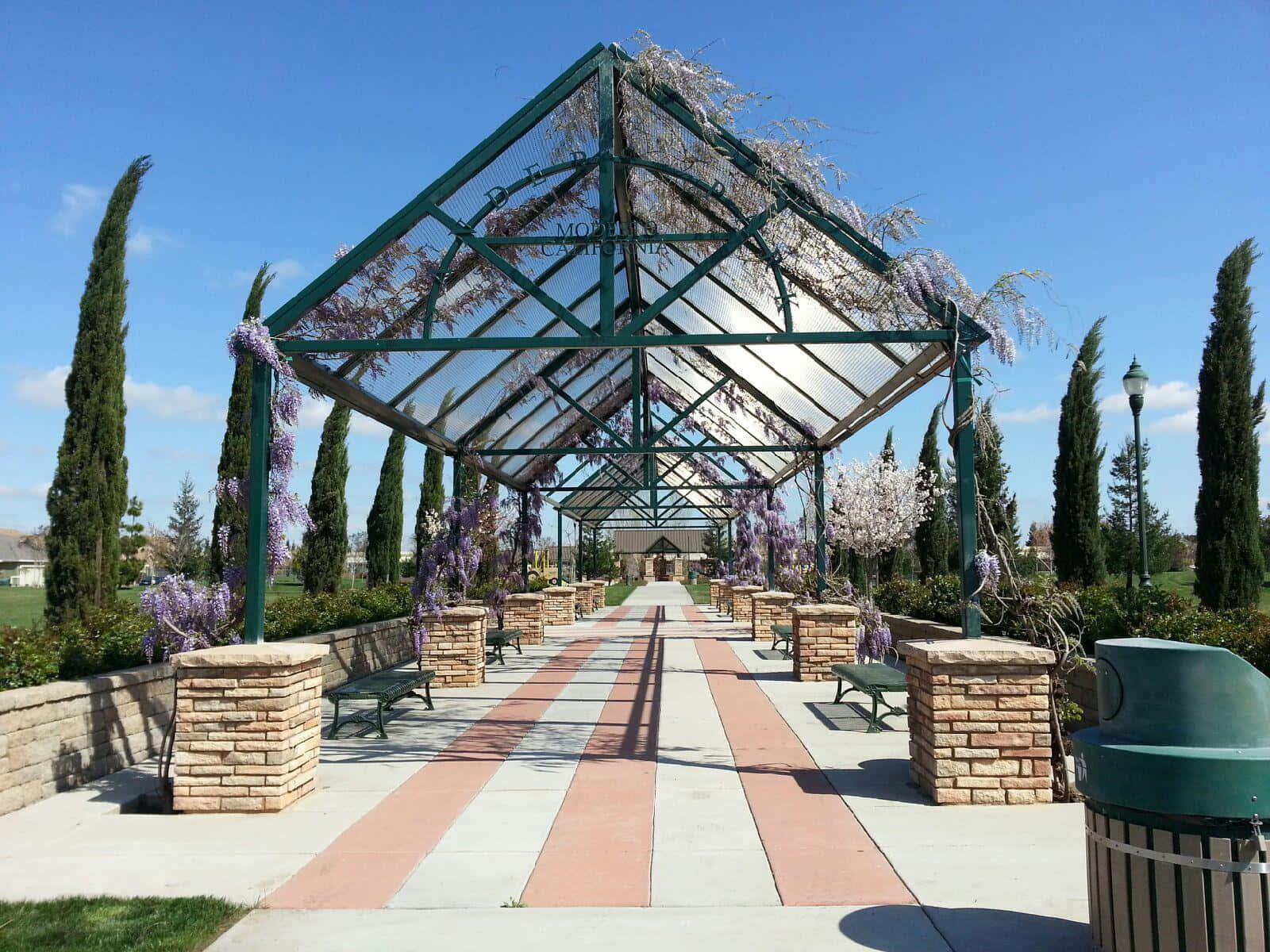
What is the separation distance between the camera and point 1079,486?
19578 mm

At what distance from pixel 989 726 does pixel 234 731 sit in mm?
4460

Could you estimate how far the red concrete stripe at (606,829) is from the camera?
4.07 m

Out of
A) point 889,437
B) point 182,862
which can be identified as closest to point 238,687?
point 182,862

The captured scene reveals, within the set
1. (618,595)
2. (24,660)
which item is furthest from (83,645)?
(618,595)

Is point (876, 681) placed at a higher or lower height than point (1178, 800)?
lower

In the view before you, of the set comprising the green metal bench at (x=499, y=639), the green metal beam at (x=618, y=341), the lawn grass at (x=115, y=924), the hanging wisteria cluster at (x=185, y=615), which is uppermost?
the green metal beam at (x=618, y=341)

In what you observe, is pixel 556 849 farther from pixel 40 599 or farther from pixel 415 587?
pixel 40 599

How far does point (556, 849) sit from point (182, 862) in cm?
180

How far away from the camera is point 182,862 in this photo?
4512mm

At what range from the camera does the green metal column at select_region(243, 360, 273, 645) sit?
631 centimetres

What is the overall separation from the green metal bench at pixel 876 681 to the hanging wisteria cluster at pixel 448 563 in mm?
5421

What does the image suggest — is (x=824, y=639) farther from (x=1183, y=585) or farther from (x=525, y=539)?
(x=1183, y=585)

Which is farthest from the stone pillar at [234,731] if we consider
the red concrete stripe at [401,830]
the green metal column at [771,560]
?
the green metal column at [771,560]

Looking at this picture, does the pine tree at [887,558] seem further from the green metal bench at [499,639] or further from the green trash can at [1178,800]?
the green trash can at [1178,800]
